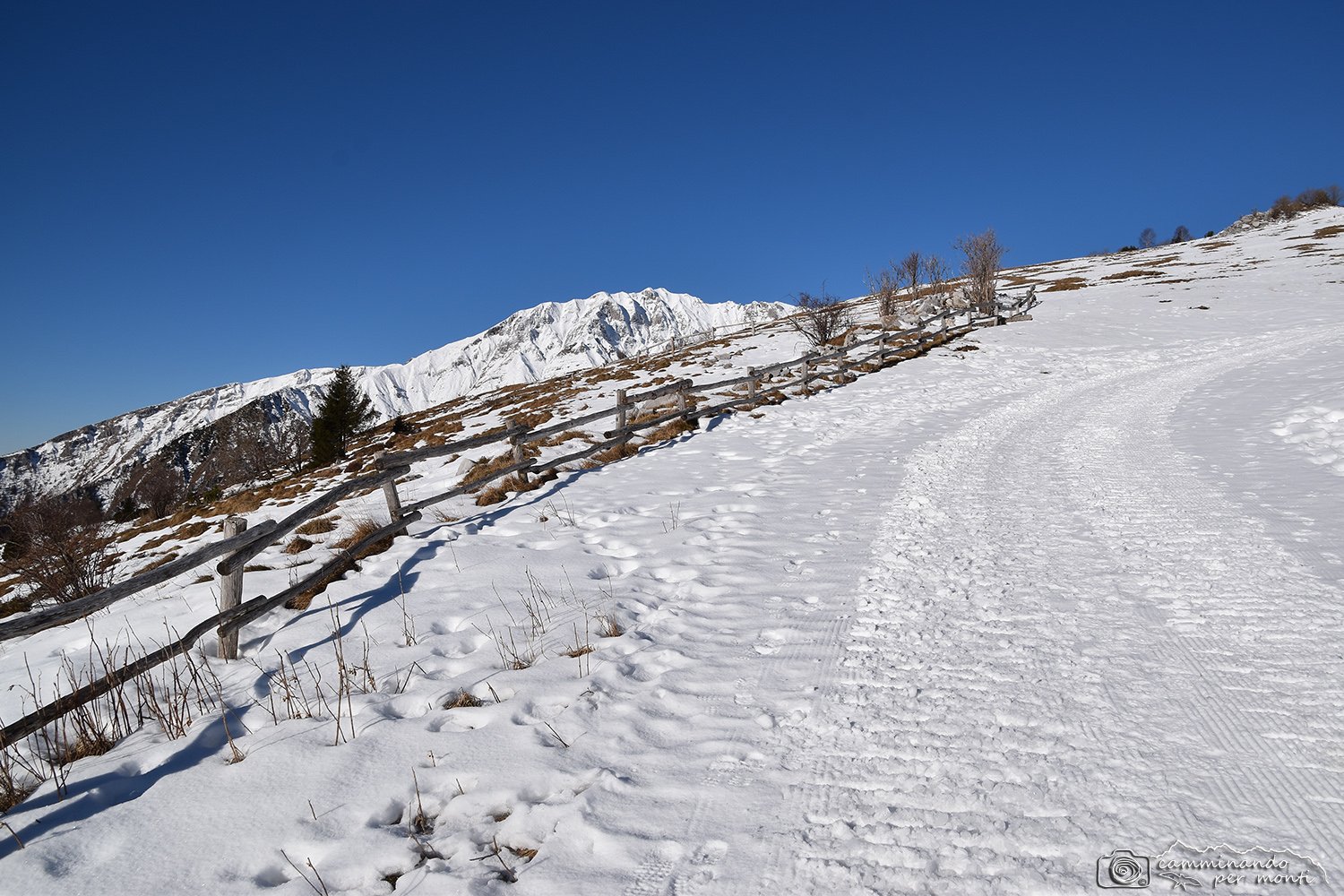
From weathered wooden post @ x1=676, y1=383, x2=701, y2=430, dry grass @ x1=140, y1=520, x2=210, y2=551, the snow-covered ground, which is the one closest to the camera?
the snow-covered ground

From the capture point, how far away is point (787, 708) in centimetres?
298

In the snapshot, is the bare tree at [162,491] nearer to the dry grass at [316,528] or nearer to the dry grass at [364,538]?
the dry grass at [316,528]

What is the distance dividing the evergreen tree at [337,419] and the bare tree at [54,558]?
17557 millimetres

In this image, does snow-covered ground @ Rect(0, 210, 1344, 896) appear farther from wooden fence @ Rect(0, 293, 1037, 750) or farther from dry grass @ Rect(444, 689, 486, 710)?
wooden fence @ Rect(0, 293, 1037, 750)

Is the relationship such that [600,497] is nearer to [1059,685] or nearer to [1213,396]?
[1059,685]

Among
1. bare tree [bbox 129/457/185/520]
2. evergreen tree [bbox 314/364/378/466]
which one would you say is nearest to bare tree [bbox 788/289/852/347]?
Answer: evergreen tree [bbox 314/364/378/466]

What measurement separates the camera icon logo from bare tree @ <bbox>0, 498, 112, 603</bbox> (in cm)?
1407

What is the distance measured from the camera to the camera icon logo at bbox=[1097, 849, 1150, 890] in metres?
1.87

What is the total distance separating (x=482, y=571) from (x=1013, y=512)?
5.52 metres

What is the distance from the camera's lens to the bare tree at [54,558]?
9773mm

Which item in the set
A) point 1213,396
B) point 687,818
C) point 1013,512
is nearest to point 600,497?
point 1013,512

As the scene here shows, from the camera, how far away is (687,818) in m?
2.33

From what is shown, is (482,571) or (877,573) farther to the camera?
(482,571)

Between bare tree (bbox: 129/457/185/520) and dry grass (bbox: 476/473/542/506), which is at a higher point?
bare tree (bbox: 129/457/185/520)
